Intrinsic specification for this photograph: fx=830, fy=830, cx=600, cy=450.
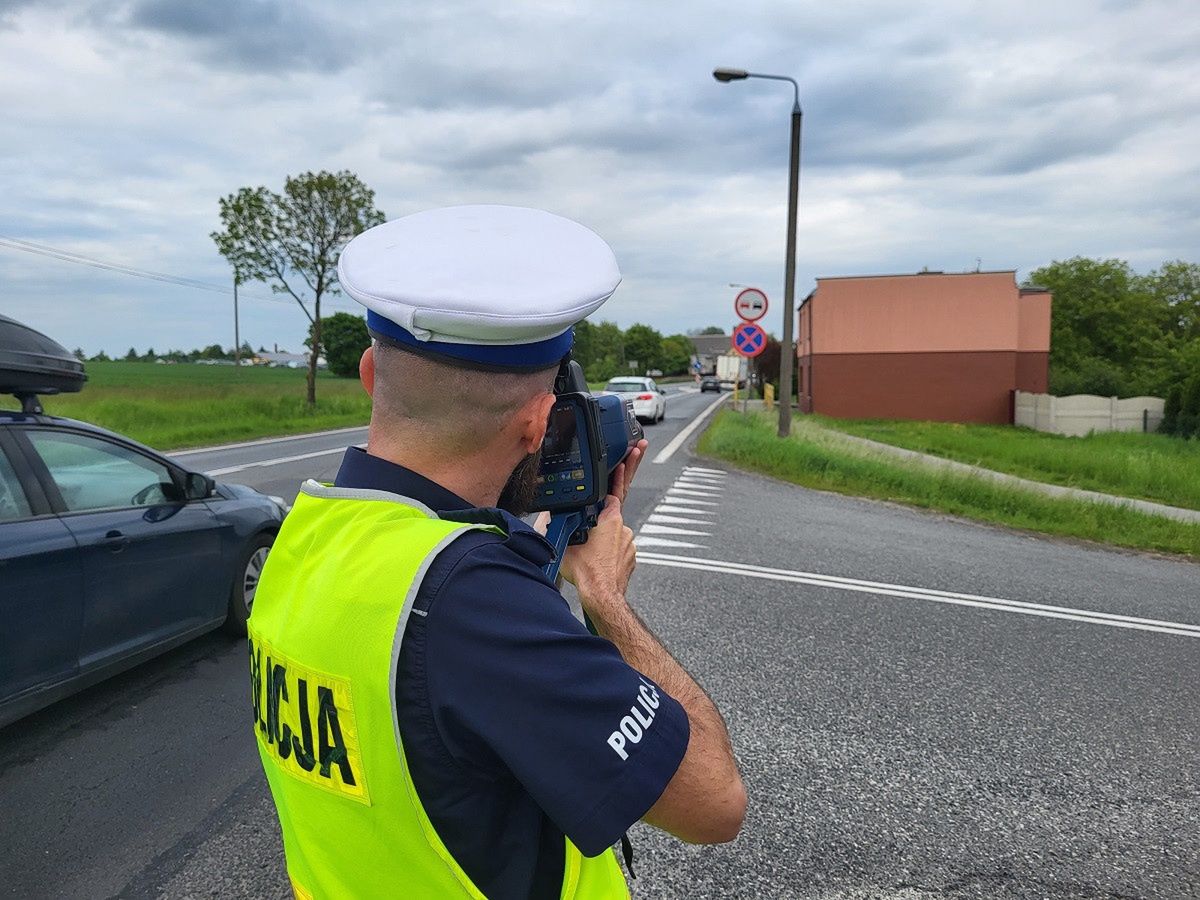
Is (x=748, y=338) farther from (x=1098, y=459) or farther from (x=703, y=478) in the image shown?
(x=1098, y=459)

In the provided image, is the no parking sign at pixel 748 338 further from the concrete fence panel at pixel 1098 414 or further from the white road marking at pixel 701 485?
the concrete fence panel at pixel 1098 414

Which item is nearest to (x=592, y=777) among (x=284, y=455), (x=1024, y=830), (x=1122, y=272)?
(x=1024, y=830)

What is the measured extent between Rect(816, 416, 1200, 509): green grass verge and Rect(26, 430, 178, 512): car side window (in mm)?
13036

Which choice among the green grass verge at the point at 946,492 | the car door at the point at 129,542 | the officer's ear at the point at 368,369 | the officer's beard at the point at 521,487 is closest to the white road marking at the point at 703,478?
the green grass verge at the point at 946,492

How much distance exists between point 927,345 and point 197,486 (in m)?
33.7

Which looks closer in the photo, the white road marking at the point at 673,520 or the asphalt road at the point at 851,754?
the asphalt road at the point at 851,754

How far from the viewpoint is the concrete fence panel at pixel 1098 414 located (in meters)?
28.4

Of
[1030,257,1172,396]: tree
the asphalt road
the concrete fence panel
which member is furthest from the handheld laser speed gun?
[1030,257,1172,396]: tree

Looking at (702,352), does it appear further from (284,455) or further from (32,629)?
(32,629)

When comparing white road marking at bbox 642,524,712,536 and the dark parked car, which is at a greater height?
the dark parked car

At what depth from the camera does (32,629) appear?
349 centimetres

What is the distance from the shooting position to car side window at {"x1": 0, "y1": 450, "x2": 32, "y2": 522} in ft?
11.7

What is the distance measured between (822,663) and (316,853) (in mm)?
3979

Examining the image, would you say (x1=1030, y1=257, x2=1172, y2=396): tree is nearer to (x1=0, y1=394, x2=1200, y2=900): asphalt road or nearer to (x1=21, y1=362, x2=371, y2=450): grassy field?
(x1=21, y1=362, x2=371, y2=450): grassy field
